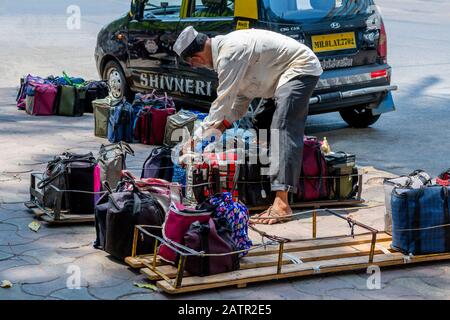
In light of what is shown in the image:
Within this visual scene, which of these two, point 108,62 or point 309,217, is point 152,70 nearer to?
point 108,62

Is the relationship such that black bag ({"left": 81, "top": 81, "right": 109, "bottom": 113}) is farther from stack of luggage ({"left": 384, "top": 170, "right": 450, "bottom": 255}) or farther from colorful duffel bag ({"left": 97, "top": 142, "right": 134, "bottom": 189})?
stack of luggage ({"left": 384, "top": 170, "right": 450, "bottom": 255})

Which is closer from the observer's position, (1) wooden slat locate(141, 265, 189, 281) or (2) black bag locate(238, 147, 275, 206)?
(1) wooden slat locate(141, 265, 189, 281)

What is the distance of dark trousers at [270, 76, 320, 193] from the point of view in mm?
7352

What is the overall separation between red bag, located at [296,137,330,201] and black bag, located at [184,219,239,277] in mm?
1957

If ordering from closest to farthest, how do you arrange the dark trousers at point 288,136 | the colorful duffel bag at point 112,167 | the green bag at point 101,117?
the dark trousers at point 288,136, the colorful duffel bag at point 112,167, the green bag at point 101,117

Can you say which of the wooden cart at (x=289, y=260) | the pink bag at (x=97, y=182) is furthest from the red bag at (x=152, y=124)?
the wooden cart at (x=289, y=260)

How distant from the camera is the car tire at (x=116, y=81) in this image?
38.7 ft

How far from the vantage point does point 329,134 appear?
10789mm

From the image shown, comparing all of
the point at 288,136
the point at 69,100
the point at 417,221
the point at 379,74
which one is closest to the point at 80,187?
the point at 288,136

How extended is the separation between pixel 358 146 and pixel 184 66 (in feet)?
7.06

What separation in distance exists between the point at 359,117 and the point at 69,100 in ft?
11.6

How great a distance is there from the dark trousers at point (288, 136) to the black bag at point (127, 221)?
1.38 metres

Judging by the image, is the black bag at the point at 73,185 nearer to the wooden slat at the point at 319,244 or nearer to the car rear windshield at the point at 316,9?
the wooden slat at the point at 319,244

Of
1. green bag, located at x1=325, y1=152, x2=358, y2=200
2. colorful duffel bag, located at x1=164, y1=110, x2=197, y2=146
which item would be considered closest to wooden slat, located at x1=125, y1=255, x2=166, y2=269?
green bag, located at x1=325, y1=152, x2=358, y2=200
